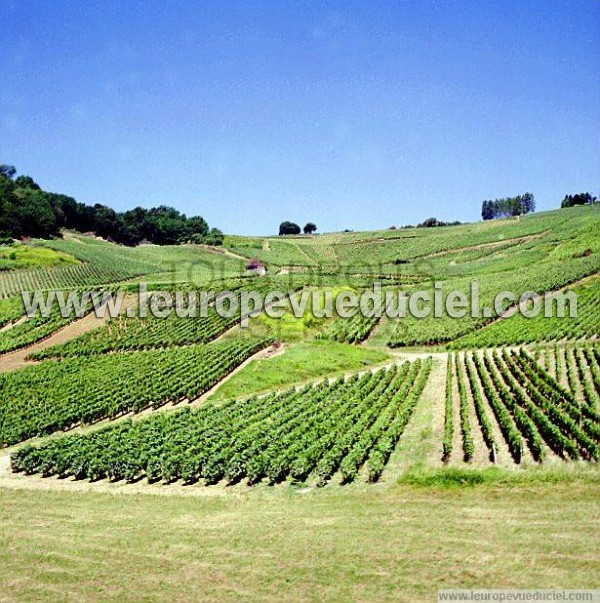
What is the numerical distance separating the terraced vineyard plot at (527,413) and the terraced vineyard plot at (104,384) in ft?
70.2

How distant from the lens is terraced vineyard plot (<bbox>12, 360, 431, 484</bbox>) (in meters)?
27.9

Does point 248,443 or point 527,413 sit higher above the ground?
point 527,413

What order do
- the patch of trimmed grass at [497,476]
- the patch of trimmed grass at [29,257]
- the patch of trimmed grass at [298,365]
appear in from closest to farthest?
the patch of trimmed grass at [497,476]
the patch of trimmed grass at [298,365]
the patch of trimmed grass at [29,257]

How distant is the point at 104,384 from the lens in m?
47.8

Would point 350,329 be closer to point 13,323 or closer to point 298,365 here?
point 298,365

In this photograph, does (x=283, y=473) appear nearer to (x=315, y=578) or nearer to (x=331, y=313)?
(x=315, y=578)

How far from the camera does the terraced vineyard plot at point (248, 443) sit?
1099 inches

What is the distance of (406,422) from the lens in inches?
1353

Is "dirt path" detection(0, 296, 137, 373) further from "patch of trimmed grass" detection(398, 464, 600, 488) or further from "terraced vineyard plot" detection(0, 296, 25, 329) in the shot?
"patch of trimmed grass" detection(398, 464, 600, 488)

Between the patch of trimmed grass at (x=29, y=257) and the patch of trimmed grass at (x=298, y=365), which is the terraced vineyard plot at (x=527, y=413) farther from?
the patch of trimmed grass at (x=29, y=257)

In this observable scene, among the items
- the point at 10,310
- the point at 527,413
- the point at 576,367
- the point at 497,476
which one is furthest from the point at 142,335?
the point at 497,476

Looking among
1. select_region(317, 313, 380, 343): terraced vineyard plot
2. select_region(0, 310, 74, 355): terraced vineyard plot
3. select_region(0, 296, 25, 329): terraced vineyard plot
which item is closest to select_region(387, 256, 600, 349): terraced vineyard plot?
select_region(317, 313, 380, 343): terraced vineyard plot

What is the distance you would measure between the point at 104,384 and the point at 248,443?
21651mm

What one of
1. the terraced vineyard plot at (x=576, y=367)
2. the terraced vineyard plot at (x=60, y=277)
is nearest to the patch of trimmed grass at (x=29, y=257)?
the terraced vineyard plot at (x=60, y=277)
